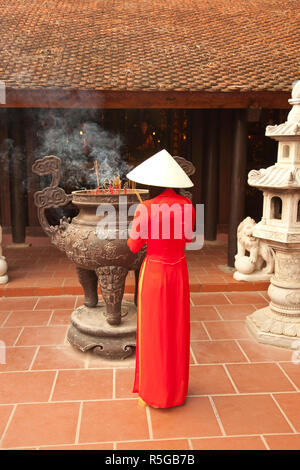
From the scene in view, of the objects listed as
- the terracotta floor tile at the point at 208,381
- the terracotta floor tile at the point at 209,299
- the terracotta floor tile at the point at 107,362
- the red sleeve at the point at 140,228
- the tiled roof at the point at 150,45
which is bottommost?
the terracotta floor tile at the point at 208,381

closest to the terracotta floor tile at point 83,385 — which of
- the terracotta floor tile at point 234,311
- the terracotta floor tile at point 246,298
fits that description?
the terracotta floor tile at point 234,311

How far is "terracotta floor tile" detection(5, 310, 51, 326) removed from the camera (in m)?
4.97

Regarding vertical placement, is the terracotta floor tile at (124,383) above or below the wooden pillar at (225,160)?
below

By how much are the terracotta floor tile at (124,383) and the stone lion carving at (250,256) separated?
280 cm

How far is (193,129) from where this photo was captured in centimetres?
877

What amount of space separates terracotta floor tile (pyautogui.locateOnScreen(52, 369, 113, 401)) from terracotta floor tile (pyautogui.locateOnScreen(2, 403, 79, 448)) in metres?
0.13

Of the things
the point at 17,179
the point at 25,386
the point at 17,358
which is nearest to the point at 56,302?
the point at 17,358

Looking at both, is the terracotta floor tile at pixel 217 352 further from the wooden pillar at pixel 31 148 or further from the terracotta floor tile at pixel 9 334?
the wooden pillar at pixel 31 148

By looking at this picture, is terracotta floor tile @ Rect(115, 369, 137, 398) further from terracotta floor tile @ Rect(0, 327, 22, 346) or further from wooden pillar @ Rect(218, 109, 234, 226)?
wooden pillar @ Rect(218, 109, 234, 226)

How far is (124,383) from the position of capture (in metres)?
3.73

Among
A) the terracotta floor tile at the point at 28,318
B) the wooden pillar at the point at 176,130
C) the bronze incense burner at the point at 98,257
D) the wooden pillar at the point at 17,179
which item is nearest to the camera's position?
the bronze incense burner at the point at 98,257

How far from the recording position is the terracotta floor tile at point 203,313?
16.9 feet

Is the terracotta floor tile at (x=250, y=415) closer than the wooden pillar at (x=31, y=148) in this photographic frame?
Yes

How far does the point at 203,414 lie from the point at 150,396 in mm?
421
